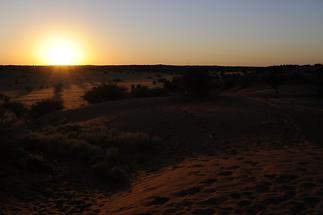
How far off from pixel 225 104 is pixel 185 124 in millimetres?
6796

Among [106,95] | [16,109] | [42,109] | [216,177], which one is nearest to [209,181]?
[216,177]

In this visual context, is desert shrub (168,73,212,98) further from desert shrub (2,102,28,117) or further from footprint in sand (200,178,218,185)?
footprint in sand (200,178,218,185)

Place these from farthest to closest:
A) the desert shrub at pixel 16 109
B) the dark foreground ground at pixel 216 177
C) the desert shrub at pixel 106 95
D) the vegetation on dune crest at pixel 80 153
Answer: the desert shrub at pixel 106 95
the desert shrub at pixel 16 109
the vegetation on dune crest at pixel 80 153
the dark foreground ground at pixel 216 177

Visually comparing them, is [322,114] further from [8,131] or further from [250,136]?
[8,131]

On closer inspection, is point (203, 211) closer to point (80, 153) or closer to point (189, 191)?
point (189, 191)

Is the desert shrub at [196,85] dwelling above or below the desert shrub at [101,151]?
above

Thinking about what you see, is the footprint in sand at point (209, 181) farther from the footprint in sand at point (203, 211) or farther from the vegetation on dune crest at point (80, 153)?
the vegetation on dune crest at point (80, 153)

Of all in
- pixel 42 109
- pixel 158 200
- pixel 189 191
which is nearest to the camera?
pixel 158 200

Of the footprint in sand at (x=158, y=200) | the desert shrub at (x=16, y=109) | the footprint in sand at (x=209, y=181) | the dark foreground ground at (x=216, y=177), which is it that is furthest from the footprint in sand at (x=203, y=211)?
the desert shrub at (x=16, y=109)

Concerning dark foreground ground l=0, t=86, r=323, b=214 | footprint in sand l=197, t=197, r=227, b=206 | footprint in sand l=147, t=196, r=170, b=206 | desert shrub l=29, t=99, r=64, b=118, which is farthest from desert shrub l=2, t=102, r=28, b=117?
footprint in sand l=197, t=197, r=227, b=206

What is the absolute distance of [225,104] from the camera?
28594 millimetres

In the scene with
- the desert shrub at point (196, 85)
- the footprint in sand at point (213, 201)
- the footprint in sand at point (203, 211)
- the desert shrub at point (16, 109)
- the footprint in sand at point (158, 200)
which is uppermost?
the desert shrub at point (196, 85)

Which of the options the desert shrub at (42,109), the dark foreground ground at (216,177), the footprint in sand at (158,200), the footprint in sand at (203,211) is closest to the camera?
the footprint in sand at (203,211)

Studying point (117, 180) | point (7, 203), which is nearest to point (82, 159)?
point (117, 180)
